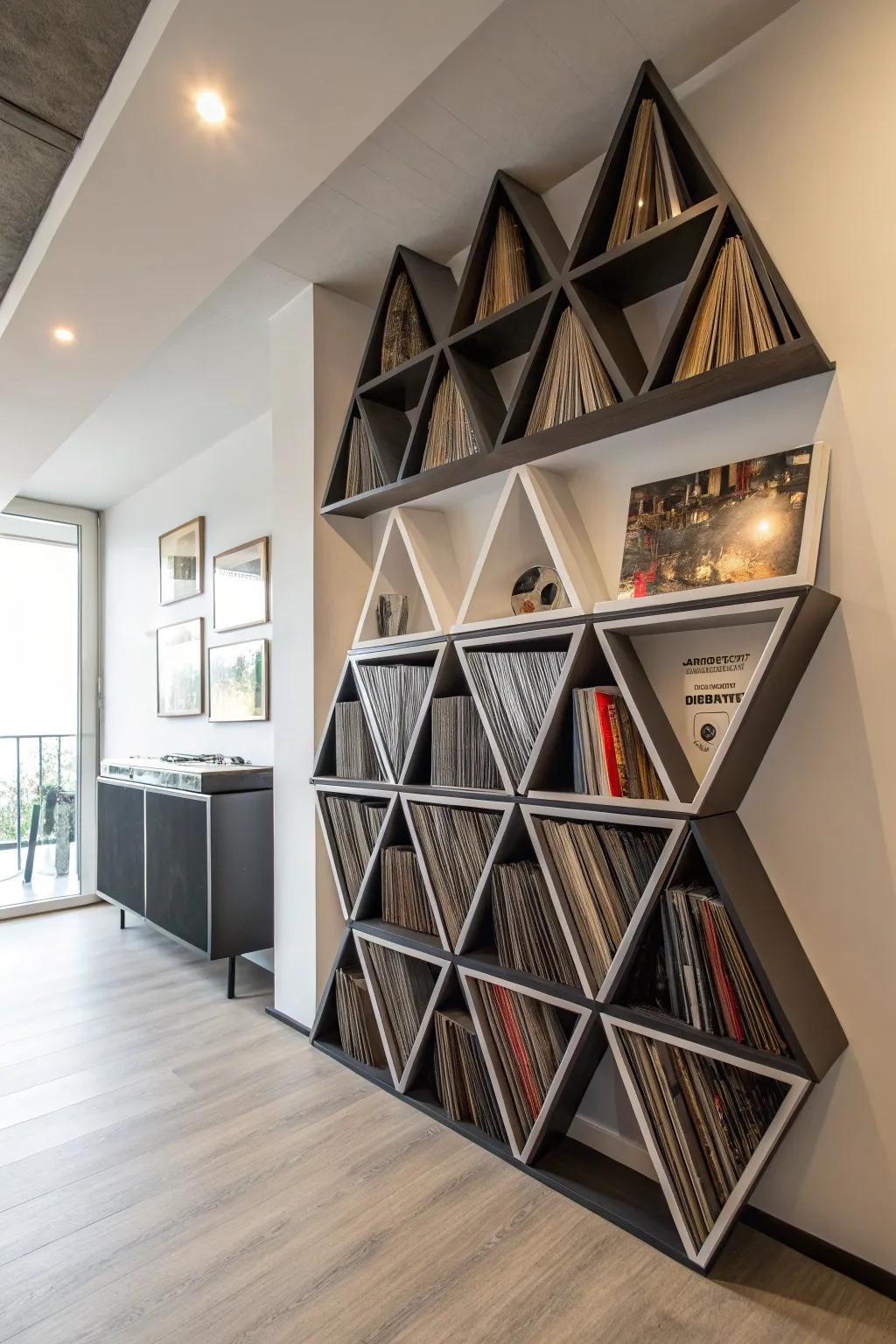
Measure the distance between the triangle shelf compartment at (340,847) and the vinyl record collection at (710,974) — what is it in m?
0.97

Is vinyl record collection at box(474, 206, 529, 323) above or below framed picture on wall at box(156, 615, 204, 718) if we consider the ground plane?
above

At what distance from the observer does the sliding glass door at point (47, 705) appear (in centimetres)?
451

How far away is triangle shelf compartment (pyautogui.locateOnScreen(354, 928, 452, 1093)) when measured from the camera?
2070 millimetres

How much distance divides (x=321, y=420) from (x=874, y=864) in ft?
6.95

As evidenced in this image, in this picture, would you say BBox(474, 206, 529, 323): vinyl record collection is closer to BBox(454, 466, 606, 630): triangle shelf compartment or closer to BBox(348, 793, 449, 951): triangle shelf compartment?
BBox(454, 466, 606, 630): triangle shelf compartment

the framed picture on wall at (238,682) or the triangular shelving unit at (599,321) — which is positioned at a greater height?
the triangular shelving unit at (599,321)

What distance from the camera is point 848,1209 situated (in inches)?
57.7

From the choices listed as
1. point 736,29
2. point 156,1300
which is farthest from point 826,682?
point 156,1300

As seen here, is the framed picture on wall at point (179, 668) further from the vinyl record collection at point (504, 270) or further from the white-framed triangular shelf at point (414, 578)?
the vinyl record collection at point (504, 270)

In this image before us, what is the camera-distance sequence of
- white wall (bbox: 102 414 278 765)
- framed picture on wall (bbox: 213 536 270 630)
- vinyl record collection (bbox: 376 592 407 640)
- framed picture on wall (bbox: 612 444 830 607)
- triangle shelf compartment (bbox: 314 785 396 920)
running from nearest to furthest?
1. framed picture on wall (bbox: 612 444 830 607)
2. triangle shelf compartment (bbox: 314 785 396 920)
3. vinyl record collection (bbox: 376 592 407 640)
4. framed picture on wall (bbox: 213 536 270 630)
5. white wall (bbox: 102 414 278 765)

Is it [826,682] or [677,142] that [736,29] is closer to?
[677,142]

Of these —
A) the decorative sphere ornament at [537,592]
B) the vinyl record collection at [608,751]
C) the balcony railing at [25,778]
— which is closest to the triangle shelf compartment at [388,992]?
the vinyl record collection at [608,751]

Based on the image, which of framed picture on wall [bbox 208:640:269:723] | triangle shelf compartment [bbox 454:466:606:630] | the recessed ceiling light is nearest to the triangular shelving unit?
triangle shelf compartment [bbox 454:466:606:630]

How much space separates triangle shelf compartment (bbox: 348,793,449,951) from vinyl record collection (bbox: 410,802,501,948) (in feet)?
0.10
